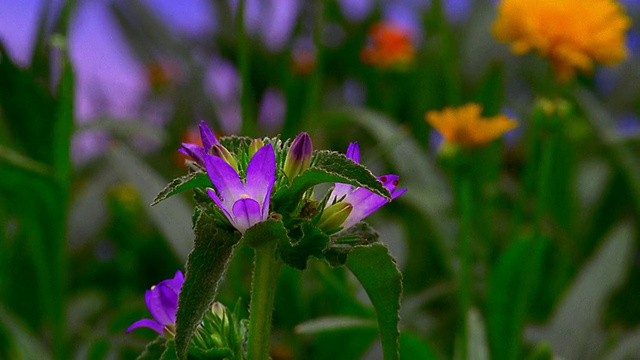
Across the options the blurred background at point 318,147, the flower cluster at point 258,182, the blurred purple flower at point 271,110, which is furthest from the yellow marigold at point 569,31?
the blurred purple flower at point 271,110

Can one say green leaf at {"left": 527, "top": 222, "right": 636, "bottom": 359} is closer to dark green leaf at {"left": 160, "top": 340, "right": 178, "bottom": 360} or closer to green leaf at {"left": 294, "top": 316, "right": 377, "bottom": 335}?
green leaf at {"left": 294, "top": 316, "right": 377, "bottom": 335}

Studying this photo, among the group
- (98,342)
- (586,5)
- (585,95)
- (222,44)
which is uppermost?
(222,44)

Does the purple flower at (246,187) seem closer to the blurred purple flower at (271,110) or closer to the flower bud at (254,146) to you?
the flower bud at (254,146)

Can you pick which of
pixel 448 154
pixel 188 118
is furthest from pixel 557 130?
pixel 188 118

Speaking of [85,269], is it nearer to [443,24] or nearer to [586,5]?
[443,24]

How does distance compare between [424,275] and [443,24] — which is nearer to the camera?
[443,24]

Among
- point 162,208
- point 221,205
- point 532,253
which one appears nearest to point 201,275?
point 221,205
